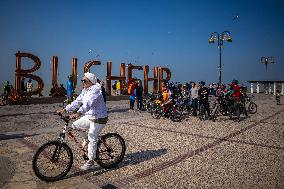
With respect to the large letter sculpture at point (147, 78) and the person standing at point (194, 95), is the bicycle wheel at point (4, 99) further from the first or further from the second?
the large letter sculpture at point (147, 78)

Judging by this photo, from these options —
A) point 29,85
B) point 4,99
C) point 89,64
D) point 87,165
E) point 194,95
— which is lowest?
point 87,165

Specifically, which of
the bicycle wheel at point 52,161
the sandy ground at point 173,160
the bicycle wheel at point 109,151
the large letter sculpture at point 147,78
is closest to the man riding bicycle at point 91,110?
the bicycle wheel at point 109,151

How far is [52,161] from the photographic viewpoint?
4695mm

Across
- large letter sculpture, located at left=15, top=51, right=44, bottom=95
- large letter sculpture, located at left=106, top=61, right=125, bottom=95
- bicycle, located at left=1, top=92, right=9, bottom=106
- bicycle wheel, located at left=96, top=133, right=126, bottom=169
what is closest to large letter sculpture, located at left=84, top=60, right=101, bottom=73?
large letter sculpture, located at left=106, top=61, right=125, bottom=95

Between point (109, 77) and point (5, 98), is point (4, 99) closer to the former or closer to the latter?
point (5, 98)

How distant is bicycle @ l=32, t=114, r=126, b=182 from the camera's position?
451 cm

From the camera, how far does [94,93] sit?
4.85 m

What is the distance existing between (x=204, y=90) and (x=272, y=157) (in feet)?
20.9

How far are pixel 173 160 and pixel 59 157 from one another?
2.57 m

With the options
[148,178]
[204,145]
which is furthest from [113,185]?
[204,145]

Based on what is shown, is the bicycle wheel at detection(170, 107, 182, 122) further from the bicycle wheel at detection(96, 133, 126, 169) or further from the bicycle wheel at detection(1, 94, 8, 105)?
the bicycle wheel at detection(1, 94, 8, 105)

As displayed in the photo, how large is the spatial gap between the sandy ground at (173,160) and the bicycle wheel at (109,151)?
0.56ft

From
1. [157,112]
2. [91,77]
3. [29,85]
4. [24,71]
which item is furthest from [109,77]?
[91,77]

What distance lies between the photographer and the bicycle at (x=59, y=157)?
4508 millimetres
